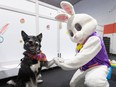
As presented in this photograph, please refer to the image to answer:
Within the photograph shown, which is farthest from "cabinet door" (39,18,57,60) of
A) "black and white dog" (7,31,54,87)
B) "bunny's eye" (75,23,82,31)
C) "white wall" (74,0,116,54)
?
"white wall" (74,0,116,54)

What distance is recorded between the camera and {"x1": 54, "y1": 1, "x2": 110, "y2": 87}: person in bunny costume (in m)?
0.84

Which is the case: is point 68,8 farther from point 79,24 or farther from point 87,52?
point 87,52

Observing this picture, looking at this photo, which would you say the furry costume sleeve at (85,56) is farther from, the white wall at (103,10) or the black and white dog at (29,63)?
the white wall at (103,10)

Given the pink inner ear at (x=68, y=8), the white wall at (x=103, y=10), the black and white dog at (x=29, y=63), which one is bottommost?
the black and white dog at (x=29, y=63)

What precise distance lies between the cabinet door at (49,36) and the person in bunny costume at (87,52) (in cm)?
83

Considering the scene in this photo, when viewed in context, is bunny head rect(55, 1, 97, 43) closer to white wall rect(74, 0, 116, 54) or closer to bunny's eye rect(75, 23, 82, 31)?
bunny's eye rect(75, 23, 82, 31)

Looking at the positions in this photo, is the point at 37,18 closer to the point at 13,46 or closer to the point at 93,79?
the point at 13,46

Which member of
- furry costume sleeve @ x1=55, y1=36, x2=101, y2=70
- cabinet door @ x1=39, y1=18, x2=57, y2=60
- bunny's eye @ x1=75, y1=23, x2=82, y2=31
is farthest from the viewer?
cabinet door @ x1=39, y1=18, x2=57, y2=60

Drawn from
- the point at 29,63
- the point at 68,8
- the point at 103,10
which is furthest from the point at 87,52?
the point at 103,10

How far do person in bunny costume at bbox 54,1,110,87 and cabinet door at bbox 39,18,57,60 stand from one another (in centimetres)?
83

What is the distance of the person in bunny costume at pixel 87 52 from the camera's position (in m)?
0.84

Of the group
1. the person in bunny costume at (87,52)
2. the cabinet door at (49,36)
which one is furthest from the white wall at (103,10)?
the person in bunny costume at (87,52)

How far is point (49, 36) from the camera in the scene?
1.94m

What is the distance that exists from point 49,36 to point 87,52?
46.3 inches
